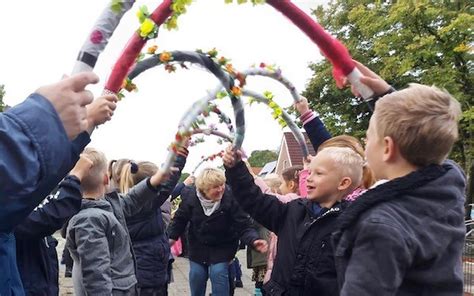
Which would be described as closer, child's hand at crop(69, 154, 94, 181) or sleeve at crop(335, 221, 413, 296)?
sleeve at crop(335, 221, 413, 296)

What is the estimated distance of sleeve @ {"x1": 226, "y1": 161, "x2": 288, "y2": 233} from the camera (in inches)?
139

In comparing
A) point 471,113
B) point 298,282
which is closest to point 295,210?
point 298,282

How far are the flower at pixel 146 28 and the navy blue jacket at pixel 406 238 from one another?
49.3 inches

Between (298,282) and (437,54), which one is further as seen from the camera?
(437,54)

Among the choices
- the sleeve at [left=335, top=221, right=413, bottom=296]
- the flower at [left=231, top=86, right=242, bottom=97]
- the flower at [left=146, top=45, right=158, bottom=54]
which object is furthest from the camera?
the flower at [left=231, top=86, right=242, bottom=97]

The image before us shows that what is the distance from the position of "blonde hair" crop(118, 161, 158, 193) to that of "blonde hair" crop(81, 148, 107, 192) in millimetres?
1231

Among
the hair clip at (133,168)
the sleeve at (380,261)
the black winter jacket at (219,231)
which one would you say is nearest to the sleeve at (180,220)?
the black winter jacket at (219,231)

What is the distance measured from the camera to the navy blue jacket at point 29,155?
4.63 ft

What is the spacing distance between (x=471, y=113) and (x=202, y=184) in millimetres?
11909

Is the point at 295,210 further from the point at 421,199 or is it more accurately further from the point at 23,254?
the point at 23,254

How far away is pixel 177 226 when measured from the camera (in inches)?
279

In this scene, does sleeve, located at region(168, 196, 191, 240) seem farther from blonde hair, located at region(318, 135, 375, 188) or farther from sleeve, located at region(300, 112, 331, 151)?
blonde hair, located at region(318, 135, 375, 188)

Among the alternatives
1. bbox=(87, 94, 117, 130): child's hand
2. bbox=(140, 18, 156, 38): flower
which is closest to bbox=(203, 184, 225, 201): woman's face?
bbox=(140, 18, 156, 38): flower

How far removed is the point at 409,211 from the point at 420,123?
0.32 m
